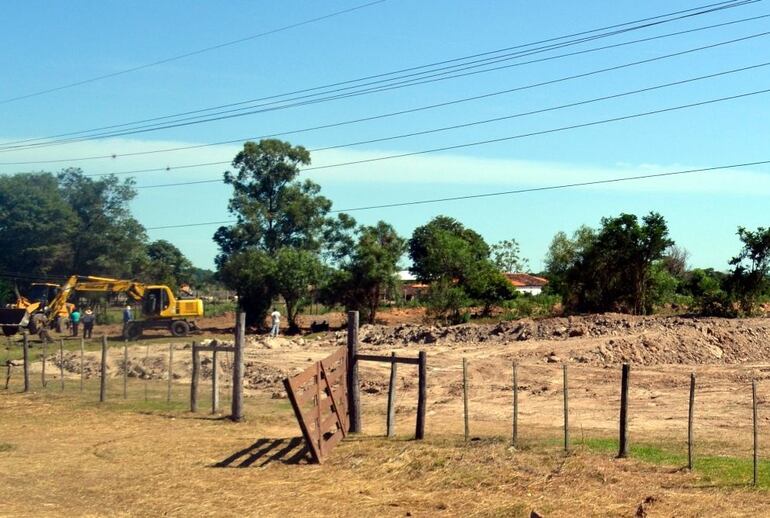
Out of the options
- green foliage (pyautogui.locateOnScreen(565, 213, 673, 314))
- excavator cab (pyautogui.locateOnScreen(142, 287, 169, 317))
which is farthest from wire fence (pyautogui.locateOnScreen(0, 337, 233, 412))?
green foliage (pyautogui.locateOnScreen(565, 213, 673, 314))

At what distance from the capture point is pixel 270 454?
1675 centimetres

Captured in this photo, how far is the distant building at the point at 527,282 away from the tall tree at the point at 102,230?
123ft

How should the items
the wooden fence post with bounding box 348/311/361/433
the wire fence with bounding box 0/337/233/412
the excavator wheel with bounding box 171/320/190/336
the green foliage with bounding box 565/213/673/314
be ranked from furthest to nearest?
the excavator wheel with bounding box 171/320/190/336, the green foliage with bounding box 565/213/673/314, the wire fence with bounding box 0/337/233/412, the wooden fence post with bounding box 348/311/361/433

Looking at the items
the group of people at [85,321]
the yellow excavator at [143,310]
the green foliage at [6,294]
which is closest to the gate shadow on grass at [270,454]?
the group of people at [85,321]

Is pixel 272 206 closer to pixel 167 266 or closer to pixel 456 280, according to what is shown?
pixel 456 280

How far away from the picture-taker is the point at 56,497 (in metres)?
14.3

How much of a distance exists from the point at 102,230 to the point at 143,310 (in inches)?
1314

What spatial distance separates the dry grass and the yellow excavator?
1305 inches

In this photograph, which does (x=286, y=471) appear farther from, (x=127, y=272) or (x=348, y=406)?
(x=127, y=272)

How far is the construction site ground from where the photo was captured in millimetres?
13070

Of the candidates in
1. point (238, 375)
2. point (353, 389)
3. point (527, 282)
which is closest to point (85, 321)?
point (238, 375)

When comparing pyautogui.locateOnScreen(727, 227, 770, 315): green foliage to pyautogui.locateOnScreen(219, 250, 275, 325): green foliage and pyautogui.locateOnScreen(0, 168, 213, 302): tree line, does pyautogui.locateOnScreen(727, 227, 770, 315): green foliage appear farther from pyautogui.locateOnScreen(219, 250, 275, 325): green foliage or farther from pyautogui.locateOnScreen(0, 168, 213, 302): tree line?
pyautogui.locateOnScreen(0, 168, 213, 302): tree line

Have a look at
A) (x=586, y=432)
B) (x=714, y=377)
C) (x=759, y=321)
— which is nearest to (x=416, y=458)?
(x=586, y=432)

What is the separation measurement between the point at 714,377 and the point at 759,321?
14631 millimetres
